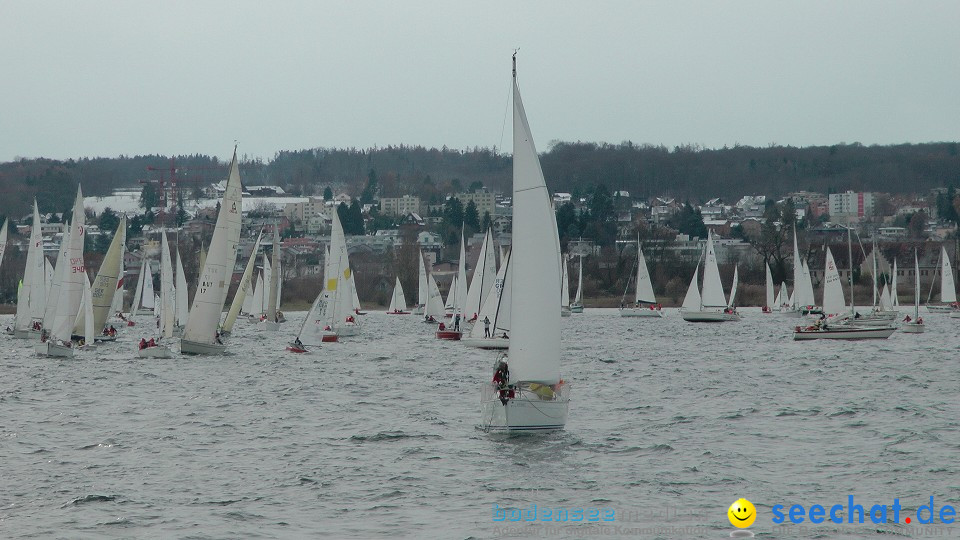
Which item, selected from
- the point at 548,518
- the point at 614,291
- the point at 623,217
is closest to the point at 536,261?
the point at 548,518

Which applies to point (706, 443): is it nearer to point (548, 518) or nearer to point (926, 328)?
point (548, 518)

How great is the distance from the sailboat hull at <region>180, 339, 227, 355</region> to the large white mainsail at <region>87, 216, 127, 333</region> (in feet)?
19.1

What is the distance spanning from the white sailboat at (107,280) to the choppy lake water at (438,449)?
7.01 meters

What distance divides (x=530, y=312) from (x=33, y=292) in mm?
37935

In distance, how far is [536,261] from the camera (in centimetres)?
2233

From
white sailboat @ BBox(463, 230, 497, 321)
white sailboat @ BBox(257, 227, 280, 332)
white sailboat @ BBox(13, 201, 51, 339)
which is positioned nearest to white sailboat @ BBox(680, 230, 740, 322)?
white sailboat @ BBox(463, 230, 497, 321)

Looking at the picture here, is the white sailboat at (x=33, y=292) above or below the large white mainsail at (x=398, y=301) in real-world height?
above

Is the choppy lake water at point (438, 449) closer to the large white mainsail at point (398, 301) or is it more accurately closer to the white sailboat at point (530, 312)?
the white sailboat at point (530, 312)

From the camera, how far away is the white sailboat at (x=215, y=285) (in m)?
40.9

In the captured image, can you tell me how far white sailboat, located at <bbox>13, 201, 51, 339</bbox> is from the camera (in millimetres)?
52969

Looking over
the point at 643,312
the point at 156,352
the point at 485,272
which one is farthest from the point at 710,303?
the point at 156,352

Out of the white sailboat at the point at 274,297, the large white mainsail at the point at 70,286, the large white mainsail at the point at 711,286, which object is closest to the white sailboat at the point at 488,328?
the large white mainsail at the point at 70,286

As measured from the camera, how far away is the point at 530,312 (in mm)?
22328

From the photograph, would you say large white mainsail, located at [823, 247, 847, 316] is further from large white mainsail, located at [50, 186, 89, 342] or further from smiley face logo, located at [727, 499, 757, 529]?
smiley face logo, located at [727, 499, 757, 529]
